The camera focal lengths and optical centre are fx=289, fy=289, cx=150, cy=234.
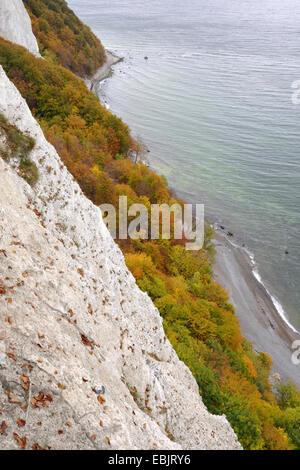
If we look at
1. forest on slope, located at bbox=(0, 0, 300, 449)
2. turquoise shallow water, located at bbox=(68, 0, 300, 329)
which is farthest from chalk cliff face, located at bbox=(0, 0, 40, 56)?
turquoise shallow water, located at bbox=(68, 0, 300, 329)

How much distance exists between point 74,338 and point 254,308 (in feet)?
109

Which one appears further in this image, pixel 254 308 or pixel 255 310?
pixel 254 308

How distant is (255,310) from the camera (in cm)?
3750

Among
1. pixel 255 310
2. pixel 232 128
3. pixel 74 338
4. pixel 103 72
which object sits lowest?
pixel 255 310

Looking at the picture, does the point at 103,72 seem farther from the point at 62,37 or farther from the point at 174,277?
the point at 174,277

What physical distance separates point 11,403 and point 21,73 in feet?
154

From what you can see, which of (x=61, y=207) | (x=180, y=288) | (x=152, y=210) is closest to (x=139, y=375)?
(x=61, y=207)

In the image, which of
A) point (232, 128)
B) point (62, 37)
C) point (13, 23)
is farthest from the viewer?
point (62, 37)

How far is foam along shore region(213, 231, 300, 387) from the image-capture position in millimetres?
33156

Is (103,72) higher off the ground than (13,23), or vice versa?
(103,72)
